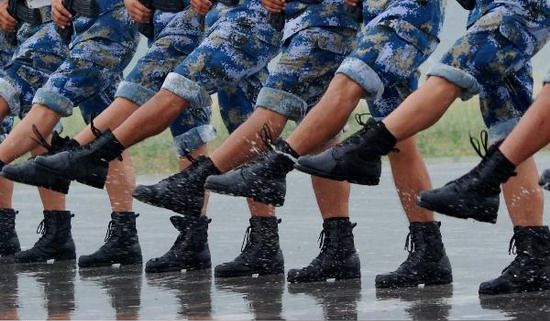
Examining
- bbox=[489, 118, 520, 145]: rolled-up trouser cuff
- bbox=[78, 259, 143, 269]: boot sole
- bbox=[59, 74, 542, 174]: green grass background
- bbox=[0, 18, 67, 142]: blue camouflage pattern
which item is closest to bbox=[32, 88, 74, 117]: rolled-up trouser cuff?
bbox=[0, 18, 67, 142]: blue camouflage pattern

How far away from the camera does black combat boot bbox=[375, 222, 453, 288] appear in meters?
7.66

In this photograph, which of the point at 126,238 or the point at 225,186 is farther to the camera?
the point at 126,238

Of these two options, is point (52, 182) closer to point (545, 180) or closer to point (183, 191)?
point (183, 191)

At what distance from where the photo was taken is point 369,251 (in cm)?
953

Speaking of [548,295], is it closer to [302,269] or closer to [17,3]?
[302,269]

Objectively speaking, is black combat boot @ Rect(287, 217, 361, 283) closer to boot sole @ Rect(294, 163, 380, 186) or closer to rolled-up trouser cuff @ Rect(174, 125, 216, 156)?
boot sole @ Rect(294, 163, 380, 186)

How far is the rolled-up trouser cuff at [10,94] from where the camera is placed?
964 centimetres

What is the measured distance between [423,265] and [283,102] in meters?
0.90

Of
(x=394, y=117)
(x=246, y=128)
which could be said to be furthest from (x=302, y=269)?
(x=394, y=117)

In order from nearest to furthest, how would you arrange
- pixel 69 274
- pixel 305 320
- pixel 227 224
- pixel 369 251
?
pixel 305 320, pixel 69 274, pixel 369 251, pixel 227 224

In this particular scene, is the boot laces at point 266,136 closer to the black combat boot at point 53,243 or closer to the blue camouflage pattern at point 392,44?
the blue camouflage pattern at point 392,44

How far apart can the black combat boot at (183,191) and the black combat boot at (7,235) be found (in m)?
2.11

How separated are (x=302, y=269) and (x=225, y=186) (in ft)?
2.43

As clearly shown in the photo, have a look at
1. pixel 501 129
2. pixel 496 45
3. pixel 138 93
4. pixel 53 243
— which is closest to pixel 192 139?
pixel 138 93
